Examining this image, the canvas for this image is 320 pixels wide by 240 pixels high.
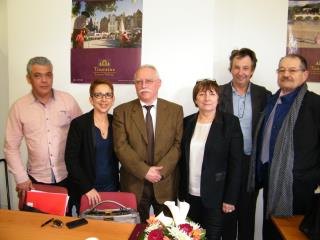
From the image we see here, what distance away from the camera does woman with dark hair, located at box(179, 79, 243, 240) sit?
2.12m

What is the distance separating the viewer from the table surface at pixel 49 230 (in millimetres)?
1544

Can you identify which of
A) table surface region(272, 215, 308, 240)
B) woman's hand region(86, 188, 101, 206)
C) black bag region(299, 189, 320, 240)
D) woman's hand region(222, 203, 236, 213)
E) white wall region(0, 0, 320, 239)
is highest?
white wall region(0, 0, 320, 239)

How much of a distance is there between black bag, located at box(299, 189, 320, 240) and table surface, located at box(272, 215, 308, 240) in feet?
0.14

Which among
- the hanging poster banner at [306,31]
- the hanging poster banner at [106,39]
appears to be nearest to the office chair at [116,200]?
the hanging poster banner at [106,39]

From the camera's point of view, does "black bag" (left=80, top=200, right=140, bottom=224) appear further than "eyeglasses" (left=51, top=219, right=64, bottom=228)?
Yes

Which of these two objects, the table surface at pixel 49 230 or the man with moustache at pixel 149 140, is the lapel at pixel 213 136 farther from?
the table surface at pixel 49 230

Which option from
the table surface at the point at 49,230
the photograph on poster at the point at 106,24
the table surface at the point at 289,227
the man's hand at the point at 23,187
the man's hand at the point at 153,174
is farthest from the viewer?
the photograph on poster at the point at 106,24

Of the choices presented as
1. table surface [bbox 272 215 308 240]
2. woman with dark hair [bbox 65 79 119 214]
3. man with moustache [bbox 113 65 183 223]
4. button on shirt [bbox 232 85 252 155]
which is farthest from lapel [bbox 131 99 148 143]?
table surface [bbox 272 215 308 240]

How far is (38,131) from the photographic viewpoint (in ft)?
8.21

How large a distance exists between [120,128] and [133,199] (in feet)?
1.81

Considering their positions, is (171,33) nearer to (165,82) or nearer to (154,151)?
(165,82)

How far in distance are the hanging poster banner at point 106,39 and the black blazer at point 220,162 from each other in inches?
46.8

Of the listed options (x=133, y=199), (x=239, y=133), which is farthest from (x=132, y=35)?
(x=133, y=199)

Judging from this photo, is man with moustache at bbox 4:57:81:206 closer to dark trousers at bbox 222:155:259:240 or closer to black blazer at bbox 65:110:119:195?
black blazer at bbox 65:110:119:195
